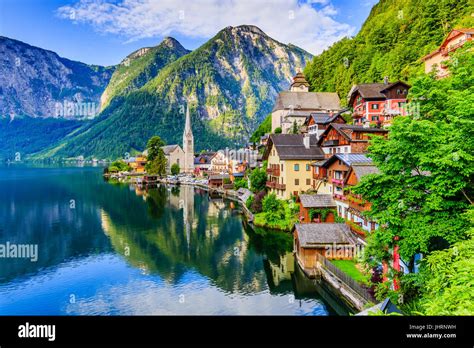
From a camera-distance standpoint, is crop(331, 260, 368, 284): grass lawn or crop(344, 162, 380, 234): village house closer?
crop(331, 260, 368, 284): grass lawn

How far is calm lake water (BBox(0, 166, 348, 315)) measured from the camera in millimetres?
20906

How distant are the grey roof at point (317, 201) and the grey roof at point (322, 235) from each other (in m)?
7.82

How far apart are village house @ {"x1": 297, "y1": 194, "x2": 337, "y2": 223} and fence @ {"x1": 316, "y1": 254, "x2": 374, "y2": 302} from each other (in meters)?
9.56

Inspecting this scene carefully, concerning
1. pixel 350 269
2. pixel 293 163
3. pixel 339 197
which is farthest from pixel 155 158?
pixel 350 269

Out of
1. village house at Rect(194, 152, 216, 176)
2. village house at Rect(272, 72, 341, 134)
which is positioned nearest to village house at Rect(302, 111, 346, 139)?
village house at Rect(272, 72, 341, 134)

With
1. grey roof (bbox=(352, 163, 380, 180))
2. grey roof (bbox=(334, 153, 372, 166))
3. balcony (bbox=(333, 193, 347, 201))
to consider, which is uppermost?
grey roof (bbox=(334, 153, 372, 166))

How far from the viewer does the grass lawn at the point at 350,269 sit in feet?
69.3

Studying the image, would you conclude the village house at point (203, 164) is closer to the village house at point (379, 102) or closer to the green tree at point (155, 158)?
the green tree at point (155, 158)

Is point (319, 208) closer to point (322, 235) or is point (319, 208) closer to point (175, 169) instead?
point (322, 235)

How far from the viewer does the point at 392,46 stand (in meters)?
69.8

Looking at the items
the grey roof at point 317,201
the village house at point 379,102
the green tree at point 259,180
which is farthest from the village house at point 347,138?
the green tree at point 259,180

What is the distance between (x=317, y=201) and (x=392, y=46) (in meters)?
51.9

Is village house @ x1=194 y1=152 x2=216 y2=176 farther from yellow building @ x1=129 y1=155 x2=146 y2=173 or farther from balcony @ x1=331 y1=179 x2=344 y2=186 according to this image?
balcony @ x1=331 y1=179 x2=344 y2=186
